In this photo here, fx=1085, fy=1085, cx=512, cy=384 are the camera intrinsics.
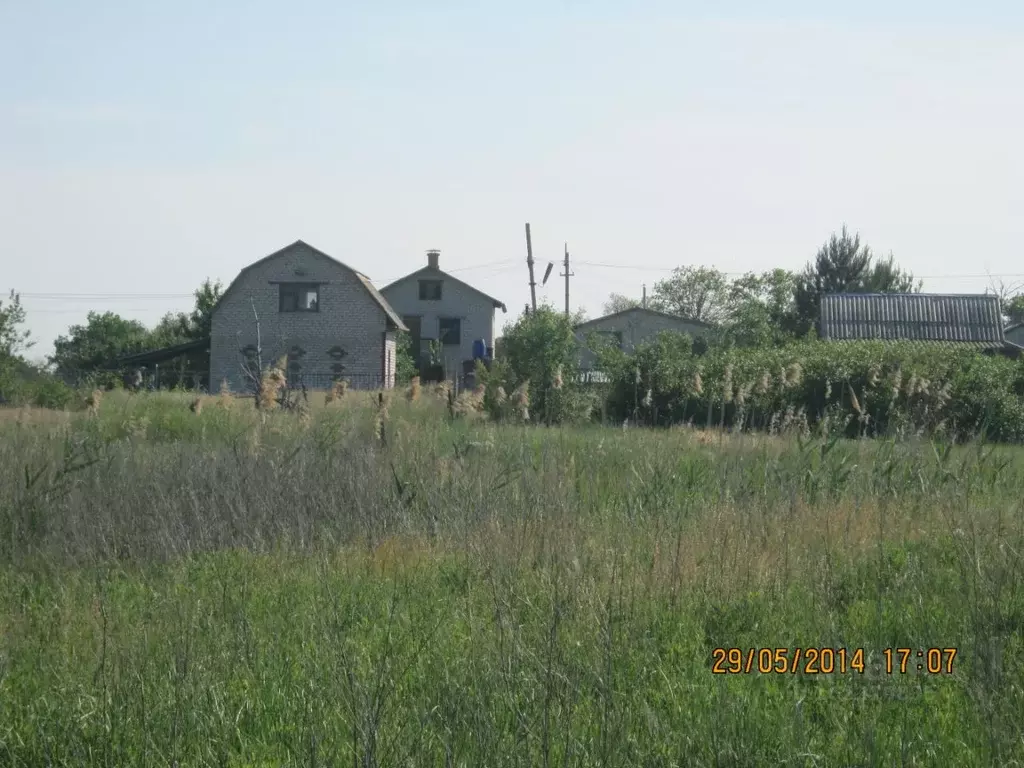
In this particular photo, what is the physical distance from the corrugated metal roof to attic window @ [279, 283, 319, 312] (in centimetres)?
2318

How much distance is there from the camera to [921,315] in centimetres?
4272

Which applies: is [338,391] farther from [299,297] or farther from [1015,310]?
[1015,310]

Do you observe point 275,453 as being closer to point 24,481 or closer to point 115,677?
point 24,481

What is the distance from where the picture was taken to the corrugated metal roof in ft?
138

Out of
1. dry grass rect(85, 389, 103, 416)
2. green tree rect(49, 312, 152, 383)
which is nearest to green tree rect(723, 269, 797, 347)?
dry grass rect(85, 389, 103, 416)

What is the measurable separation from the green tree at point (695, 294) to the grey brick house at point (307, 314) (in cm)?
4203

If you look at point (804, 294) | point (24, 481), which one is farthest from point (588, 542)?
point (804, 294)

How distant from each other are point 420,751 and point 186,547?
15.3ft

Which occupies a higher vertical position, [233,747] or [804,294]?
[804,294]

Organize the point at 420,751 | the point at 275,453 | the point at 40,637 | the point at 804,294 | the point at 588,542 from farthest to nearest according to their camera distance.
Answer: the point at 804,294 < the point at 275,453 < the point at 588,542 < the point at 40,637 < the point at 420,751

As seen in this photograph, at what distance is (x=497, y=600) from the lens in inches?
204

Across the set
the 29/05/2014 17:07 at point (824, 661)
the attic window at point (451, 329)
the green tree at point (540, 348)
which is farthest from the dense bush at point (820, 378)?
the attic window at point (451, 329)
